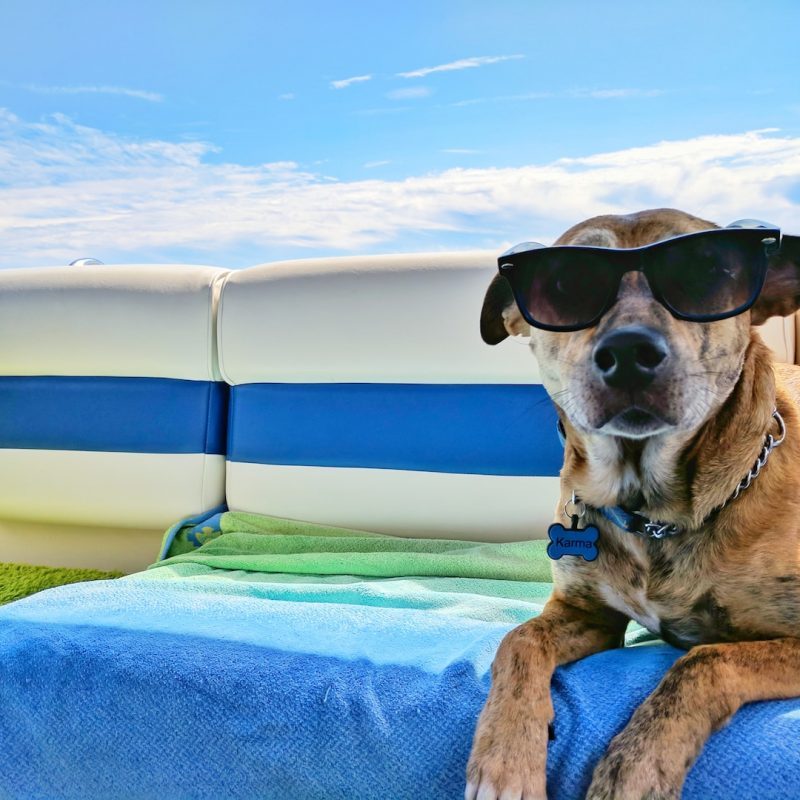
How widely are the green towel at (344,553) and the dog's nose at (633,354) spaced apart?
3.14 feet

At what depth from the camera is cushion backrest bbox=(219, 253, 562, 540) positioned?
224 centimetres

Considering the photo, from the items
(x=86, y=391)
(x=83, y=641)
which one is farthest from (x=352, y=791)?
(x=86, y=391)

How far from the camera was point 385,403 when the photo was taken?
2350mm

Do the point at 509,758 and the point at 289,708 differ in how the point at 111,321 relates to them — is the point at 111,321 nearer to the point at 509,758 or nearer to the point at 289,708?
the point at 289,708

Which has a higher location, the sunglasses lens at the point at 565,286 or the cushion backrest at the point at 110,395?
the sunglasses lens at the point at 565,286

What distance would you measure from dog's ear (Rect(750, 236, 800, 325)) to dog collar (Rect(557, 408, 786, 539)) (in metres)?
0.15

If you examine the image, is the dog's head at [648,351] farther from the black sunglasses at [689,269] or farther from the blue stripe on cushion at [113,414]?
the blue stripe on cushion at [113,414]

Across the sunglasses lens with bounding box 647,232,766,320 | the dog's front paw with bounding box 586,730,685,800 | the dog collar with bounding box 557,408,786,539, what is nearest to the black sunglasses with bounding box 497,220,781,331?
the sunglasses lens with bounding box 647,232,766,320

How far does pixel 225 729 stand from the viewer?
125 centimetres

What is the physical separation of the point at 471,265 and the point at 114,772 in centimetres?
147

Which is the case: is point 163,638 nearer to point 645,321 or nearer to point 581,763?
point 581,763

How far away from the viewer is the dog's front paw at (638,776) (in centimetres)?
94

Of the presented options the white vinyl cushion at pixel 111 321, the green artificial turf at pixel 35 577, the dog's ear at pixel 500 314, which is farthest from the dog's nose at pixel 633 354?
the green artificial turf at pixel 35 577

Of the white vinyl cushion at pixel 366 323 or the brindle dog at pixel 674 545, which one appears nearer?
the brindle dog at pixel 674 545
